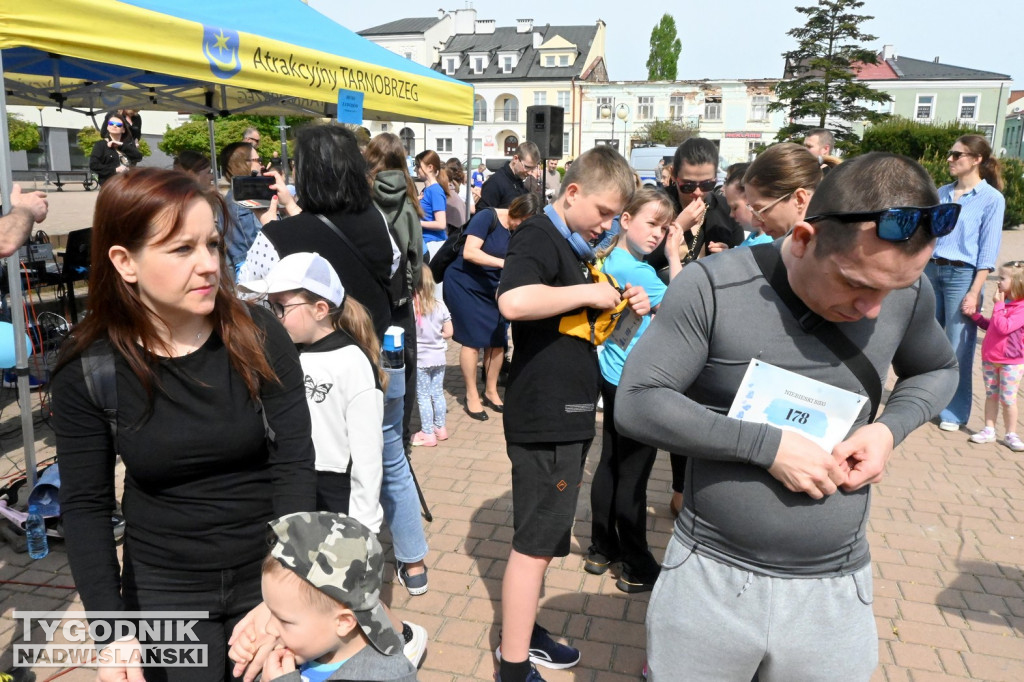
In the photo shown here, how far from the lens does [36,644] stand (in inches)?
121

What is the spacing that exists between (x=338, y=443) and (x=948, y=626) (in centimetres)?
288

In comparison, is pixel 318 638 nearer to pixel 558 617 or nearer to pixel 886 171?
pixel 886 171

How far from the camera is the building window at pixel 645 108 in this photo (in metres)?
59.3

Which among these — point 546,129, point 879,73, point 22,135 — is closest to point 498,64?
point 879,73

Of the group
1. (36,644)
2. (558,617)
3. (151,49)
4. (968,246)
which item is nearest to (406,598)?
(558,617)

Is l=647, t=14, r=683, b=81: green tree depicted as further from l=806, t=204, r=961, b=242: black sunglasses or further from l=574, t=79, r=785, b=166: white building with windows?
l=806, t=204, r=961, b=242: black sunglasses

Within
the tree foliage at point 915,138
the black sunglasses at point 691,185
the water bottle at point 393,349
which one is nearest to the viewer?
the water bottle at point 393,349

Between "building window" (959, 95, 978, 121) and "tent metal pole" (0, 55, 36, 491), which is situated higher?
"building window" (959, 95, 978, 121)

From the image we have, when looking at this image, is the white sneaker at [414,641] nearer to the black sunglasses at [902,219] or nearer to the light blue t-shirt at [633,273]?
the light blue t-shirt at [633,273]

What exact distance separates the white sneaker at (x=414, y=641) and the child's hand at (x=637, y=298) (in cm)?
164

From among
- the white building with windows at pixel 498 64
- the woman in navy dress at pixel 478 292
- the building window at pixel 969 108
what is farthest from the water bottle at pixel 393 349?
the building window at pixel 969 108

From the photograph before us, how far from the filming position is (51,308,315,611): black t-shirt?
169 cm

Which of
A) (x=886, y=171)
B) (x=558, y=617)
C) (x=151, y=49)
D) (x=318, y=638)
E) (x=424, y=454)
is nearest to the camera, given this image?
(x=886, y=171)

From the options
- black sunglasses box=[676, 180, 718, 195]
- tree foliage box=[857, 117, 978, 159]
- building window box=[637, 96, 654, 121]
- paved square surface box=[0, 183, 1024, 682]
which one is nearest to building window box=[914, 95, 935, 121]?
building window box=[637, 96, 654, 121]
